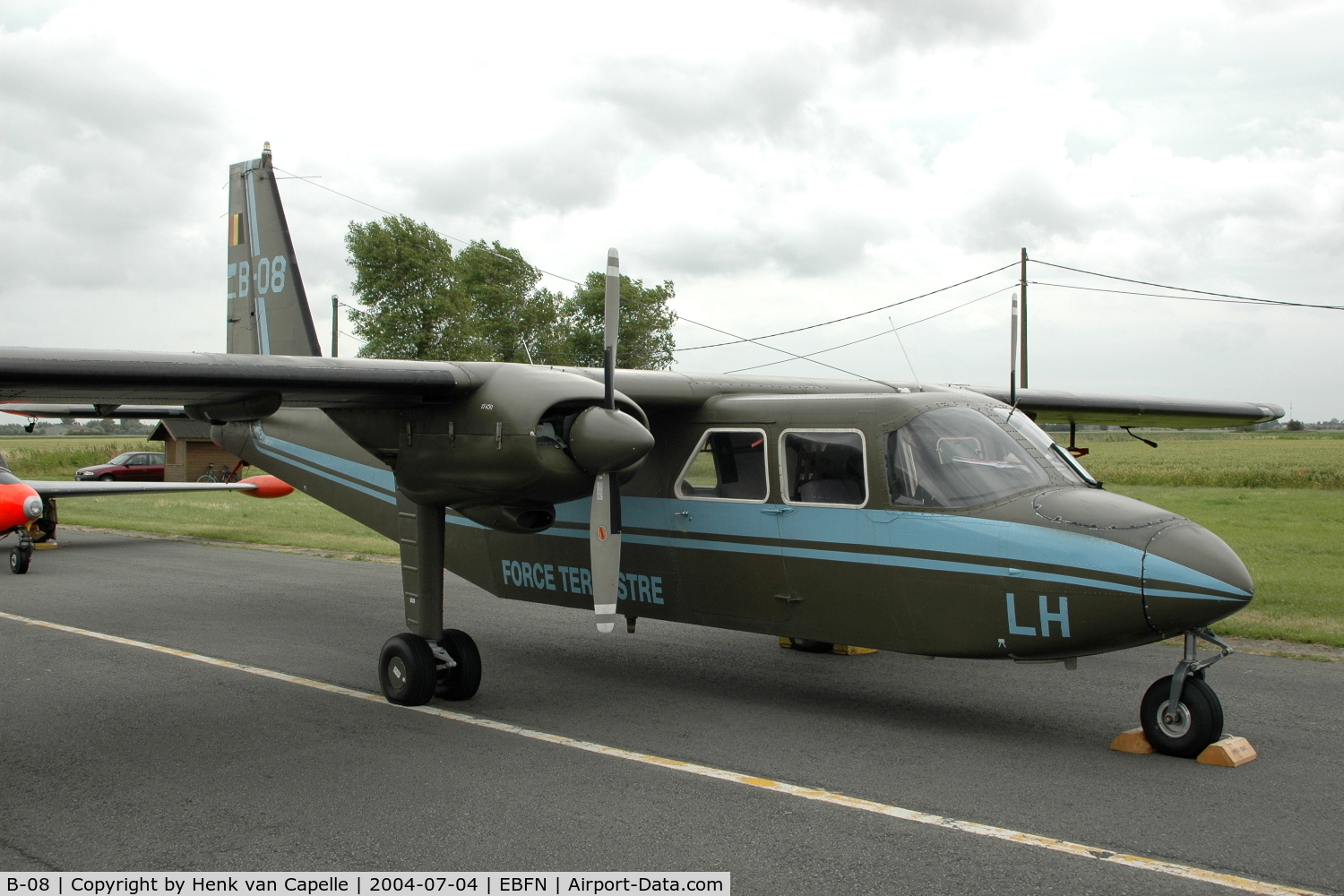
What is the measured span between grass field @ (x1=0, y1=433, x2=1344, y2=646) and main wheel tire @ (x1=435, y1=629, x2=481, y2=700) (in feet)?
26.2

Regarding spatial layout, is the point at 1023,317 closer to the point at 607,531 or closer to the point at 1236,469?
the point at 607,531

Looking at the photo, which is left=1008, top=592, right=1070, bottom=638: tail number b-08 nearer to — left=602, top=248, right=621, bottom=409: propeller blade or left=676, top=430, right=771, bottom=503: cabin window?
left=676, top=430, right=771, bottom=503: cabin window

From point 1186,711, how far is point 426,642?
554cm

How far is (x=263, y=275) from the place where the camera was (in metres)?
11.8

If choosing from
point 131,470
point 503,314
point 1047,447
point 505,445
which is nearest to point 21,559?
point 505,445

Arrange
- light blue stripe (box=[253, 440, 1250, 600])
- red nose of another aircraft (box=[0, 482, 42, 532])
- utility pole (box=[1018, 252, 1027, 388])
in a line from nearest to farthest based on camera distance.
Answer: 1. light blue stripe (box=[253, 440, 1250, 600])
2. red nose of another aircraft (box=[0, 482, 42, 532])
3. utility pole (box=[1018, 252, 1027, 388])

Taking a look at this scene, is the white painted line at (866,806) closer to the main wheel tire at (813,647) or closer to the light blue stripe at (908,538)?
the light blue stripe at (908,538)

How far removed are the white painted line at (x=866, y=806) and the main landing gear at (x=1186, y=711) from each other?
181 centimetres

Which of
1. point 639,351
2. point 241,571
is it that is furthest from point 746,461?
point 639,351

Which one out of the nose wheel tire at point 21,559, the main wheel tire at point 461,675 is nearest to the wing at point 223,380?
the main wheel tire at point 461,675

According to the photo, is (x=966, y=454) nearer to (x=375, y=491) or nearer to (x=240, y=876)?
(x=240, y=876)

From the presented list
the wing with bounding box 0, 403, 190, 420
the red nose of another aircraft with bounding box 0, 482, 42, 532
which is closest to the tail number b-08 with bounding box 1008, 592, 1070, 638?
the wing with bounding box 0, 403, 190, 420

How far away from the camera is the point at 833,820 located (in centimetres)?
539

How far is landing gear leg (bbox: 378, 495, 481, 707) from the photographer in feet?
26.0
